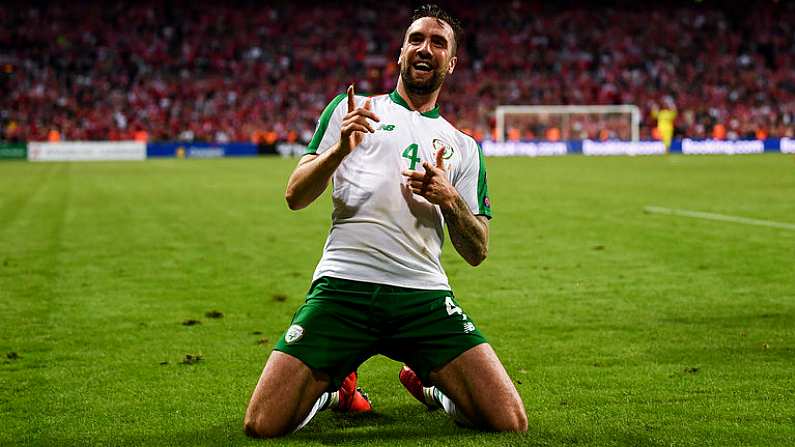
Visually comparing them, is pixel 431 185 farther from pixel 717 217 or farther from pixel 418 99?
pixel 717 217

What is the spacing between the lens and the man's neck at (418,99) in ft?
15.6

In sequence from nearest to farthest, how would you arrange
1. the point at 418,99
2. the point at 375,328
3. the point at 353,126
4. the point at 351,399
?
the point at 353,126 < the point at 375,328 < the point at 418,99 < the point at 351,399

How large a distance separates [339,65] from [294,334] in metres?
50.7

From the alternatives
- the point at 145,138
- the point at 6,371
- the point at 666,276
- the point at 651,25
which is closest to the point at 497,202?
the point at 666,276

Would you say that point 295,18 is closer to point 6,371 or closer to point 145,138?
point 145,138

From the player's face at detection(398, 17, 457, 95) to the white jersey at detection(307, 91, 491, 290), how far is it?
19 cm

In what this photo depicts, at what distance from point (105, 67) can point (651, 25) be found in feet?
105

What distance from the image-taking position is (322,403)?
188 inches

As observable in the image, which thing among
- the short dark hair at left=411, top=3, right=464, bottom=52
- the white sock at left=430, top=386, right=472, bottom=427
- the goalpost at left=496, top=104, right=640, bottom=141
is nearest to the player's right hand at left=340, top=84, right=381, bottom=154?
the short dark hair at left=411, top=3, right=464, bottom=52

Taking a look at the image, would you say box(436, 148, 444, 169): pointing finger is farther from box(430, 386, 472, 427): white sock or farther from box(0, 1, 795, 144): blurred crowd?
box(0, 1, 795, 144): blurred crowd

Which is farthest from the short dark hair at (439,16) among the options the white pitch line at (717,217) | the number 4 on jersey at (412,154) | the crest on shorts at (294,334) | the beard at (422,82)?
the white pitch line at (717,217)

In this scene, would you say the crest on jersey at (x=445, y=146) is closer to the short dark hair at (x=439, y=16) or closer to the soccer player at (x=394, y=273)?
the soccer player at (x=394, y=273)

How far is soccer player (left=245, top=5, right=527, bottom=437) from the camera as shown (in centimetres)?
449

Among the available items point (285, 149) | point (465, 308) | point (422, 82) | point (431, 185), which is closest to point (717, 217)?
point (465, 308)
